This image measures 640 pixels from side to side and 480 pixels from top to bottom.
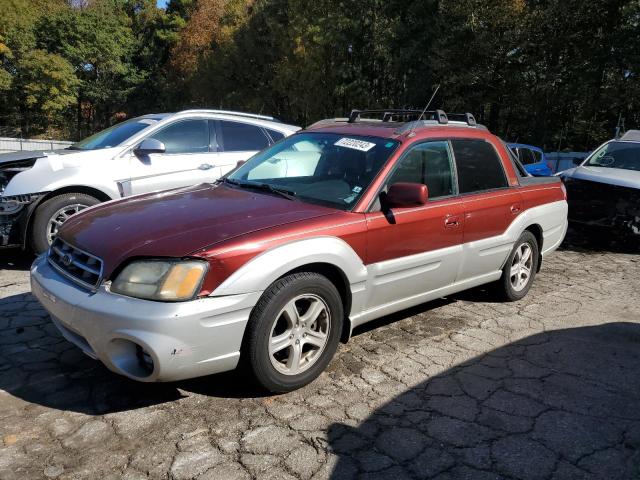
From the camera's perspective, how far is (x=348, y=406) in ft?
10.3

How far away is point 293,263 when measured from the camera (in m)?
3.08

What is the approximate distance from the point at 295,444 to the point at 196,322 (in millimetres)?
818

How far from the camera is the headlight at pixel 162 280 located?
2.77 meters

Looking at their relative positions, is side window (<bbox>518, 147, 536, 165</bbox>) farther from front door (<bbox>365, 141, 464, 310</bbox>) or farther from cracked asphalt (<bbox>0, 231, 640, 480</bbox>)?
front door (<bbox>365, 141, 464, 310</bbox>)

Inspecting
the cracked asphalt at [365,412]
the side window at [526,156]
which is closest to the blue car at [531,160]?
the side window at [526,156]

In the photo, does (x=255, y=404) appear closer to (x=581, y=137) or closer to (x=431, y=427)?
Answer: (x=431, y=427)

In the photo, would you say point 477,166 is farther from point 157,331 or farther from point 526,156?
point 526,156

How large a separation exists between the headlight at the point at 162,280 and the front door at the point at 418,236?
1260 mm

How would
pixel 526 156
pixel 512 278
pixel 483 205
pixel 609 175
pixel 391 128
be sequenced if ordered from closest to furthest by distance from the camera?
pixel 391 128 < pixel 483 205 < pixel 512 278 < pixel 609 175 < pixel 526 156

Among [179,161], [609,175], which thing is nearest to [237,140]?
[179,161]

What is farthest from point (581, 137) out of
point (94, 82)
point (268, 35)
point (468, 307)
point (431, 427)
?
point (94, 82)

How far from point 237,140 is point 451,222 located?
3459mm

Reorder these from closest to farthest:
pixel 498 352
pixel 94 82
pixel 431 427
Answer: pixel 431 427 → pixel 498 352 → pixel 94 82

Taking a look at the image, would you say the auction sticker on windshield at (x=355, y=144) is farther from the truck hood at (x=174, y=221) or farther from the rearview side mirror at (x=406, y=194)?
the truck hood at (x=174, y=221)
